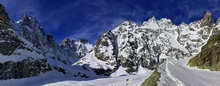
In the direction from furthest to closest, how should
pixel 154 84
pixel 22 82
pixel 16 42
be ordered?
pixel 16 42 → pixel 22 82 → pixel 154 84

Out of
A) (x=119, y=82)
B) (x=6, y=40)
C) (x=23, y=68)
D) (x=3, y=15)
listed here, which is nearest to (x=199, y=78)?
(x=119, y=82)

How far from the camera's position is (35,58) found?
146500 millimetres

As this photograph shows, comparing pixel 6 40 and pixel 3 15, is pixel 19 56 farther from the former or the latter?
pixel 3 15

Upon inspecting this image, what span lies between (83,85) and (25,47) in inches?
3291

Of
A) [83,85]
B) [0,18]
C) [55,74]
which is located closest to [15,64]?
[55,74]

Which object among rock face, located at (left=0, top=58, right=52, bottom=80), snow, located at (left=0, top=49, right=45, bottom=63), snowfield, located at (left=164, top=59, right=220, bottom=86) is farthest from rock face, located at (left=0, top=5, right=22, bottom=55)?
snowfield, located at (left=164, top=59, right=220, bottom=86)

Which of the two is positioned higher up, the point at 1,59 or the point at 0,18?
the point at 0,18

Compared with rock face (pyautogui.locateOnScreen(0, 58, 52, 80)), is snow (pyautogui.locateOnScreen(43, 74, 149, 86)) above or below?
below

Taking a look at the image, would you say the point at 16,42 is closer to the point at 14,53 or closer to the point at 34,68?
the point at 14,53

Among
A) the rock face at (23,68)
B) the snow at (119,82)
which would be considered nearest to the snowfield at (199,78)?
the snow at (119,82)

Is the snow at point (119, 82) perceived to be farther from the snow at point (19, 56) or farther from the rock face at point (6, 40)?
the rock face at point (6, 40)

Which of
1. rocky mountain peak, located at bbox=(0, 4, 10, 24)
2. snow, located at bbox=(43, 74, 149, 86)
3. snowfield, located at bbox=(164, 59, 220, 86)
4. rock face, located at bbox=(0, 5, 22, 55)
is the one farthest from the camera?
rocky mountain peak, located at bbox=(0, 4, 10, 24)

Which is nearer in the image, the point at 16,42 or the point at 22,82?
the point at 22,82

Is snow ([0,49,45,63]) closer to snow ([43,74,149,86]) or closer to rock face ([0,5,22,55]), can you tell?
rock face ([0,5,22,55])
